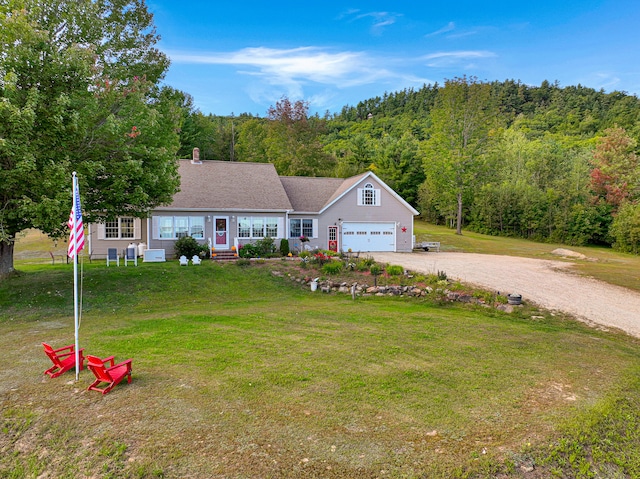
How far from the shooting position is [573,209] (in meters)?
Answer: 35.4

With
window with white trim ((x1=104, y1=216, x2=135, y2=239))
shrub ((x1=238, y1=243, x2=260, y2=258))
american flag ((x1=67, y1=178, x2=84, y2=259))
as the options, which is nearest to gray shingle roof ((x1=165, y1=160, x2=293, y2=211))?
shrub ((x1=238, y1=243, x2=260, y2=258))

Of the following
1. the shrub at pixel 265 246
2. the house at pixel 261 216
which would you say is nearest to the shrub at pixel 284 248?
the shrub at pixel 265 246

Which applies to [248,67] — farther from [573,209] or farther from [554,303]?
[573,209]

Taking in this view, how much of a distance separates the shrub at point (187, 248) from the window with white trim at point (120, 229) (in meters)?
3.31

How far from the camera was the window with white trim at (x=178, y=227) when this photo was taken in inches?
816

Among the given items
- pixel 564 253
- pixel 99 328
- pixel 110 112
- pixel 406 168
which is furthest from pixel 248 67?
pixel 406 168

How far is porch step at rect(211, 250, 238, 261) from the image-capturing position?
2003 centimetres

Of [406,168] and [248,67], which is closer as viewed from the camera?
[248,67]

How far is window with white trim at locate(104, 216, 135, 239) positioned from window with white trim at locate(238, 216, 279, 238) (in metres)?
5.99

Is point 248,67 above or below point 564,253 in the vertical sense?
above

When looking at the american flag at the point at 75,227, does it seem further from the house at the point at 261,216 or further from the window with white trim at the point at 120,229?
the window with white trim at the point at 120,229

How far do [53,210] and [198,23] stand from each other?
1450 cm

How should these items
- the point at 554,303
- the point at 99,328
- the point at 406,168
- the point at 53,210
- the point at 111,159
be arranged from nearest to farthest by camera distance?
the point at 99,328
the point at 53,210
the point at 554,303
the point at 111,159
the point at 406,168

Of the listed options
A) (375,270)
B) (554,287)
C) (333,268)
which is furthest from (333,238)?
(554,287)
